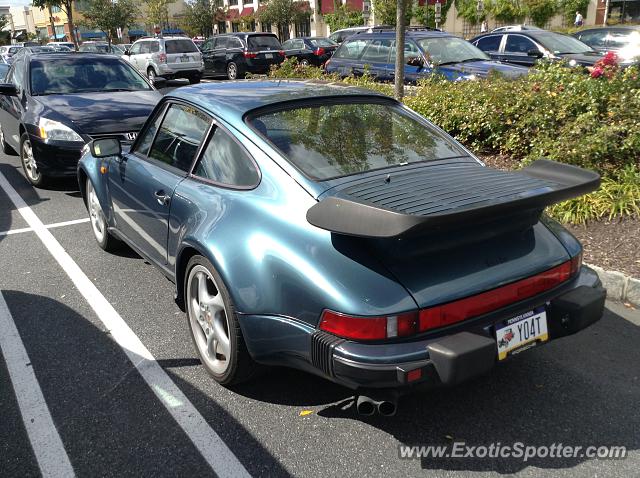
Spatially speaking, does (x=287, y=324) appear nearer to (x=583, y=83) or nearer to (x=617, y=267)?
(x=617, y=267)

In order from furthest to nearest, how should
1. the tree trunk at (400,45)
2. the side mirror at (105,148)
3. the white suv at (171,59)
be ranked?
1. the white suv at (171,59)
2. the tree trunk at (400,45)
3. the side mirror at (105,148)

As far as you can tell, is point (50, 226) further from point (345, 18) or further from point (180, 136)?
point (345, 18)

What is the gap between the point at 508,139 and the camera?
6.57 metres

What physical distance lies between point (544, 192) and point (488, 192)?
25 cm

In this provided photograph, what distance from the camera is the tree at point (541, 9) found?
3881 centimetres

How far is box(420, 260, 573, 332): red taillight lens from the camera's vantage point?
244cm

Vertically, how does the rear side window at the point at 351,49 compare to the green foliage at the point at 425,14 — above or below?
below

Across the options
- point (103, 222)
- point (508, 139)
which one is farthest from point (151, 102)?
point (508, 139)

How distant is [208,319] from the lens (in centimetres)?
319

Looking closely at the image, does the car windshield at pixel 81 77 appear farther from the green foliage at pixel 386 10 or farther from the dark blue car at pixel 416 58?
the green foliage at pixel 386 10

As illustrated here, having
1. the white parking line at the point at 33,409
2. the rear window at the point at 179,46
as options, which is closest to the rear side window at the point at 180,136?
the white parking line at the point at 33,409

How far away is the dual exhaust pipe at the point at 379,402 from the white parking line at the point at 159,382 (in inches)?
23.9

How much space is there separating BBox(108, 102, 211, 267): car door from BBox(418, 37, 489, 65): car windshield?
735 cm

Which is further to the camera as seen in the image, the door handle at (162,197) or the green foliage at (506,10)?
the green foliage at (506,10)
